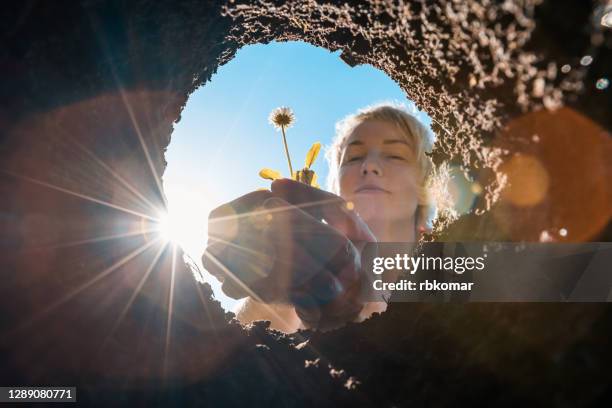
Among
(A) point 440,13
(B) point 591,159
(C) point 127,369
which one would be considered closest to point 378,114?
(A) point 440,13

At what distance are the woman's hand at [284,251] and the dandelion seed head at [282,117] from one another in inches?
49.7

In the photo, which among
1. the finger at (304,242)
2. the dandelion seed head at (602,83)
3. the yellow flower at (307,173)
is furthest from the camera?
the yellow flower at (307,173)

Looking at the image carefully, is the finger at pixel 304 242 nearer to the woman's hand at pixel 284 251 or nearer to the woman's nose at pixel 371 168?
the woman's hand at pixel 284 251

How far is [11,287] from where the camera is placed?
2.51 ft

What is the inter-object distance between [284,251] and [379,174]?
130 centimetres

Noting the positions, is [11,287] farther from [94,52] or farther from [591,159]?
[591,159]

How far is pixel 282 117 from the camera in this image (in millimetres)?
2629

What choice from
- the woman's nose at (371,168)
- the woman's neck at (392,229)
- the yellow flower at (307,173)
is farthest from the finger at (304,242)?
the woman's neck at (392,229)

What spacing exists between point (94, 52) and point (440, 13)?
0.80 metres

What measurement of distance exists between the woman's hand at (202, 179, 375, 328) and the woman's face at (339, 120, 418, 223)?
1030mm

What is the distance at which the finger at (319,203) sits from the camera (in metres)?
1.42

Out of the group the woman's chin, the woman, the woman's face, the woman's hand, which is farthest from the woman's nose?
the woman's hand

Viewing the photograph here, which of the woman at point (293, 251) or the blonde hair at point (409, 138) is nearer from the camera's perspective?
the woman at point (293, 251)

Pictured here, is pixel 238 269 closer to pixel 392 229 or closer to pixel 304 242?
pixel 304 242
